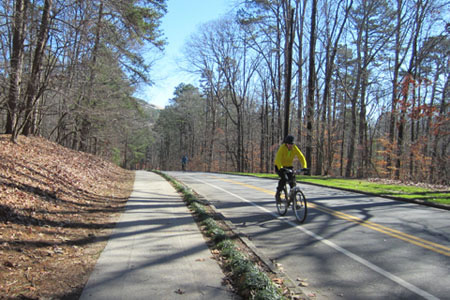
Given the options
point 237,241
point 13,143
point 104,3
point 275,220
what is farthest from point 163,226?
point 13,143

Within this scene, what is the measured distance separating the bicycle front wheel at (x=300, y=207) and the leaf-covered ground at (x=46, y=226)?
4274 mm

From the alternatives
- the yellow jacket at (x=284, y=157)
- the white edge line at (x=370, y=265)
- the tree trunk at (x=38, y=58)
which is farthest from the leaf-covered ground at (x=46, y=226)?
the yellow jacket at (x=284, y=157)

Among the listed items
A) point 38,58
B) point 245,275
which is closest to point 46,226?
point 245,275

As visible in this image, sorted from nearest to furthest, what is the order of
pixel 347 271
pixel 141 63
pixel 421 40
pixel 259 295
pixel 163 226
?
pixel 259 295, pixel 347 271, pixel 163 226, pixel 141 63, pixel 421 40

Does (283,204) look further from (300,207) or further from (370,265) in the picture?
(370,265)

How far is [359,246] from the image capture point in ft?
18.6

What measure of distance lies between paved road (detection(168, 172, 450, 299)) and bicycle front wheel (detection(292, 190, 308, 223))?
0.19 meters

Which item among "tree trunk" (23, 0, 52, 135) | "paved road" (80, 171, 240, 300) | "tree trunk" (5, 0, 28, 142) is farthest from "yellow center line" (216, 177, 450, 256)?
"tree trunk" (5, 0, 28, 142)

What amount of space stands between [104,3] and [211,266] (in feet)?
30.9

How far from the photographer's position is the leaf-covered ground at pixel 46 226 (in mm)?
4145

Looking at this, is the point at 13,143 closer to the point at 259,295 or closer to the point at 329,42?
the point at 259,295

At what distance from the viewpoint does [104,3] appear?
34.4 ft

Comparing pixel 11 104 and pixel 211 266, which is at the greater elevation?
pixel 11 104

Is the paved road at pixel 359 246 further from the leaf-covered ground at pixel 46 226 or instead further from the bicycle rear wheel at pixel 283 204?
the leaf-covered ground at pixel 46 226
